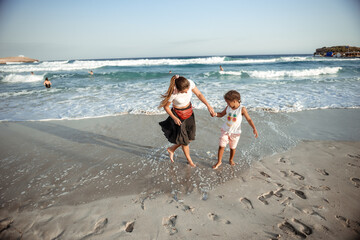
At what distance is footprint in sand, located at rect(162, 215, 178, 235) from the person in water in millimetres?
1201

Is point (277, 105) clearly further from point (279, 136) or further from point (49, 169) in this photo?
point (49, 169)

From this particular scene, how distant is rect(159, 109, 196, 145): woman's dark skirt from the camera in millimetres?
3053

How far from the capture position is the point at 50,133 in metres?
4.91

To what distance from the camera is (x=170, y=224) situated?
2.08 m

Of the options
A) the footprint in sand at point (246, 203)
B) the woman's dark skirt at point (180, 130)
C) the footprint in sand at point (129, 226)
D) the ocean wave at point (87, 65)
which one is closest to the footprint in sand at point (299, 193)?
the footprint in sand at point (246, 203)

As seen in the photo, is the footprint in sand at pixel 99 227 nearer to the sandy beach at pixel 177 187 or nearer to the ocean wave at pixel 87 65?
the sandy beach at pixel 177 187

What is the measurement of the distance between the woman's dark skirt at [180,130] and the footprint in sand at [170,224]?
1201mm

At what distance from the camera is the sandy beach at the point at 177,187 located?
6.67 ft

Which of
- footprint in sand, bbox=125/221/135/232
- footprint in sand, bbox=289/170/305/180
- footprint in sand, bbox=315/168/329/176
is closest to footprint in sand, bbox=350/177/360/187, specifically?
footprint in sand, bbox=315/168/329/176

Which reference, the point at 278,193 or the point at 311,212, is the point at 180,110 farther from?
the point at 311,212

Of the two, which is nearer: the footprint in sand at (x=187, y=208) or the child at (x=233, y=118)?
the footprint in sand at (x=187, y=208)

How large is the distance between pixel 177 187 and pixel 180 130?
0.89 metres

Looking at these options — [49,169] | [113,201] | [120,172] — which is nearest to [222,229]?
[113,201]

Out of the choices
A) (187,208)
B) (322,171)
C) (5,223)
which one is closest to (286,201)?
(322,171)
